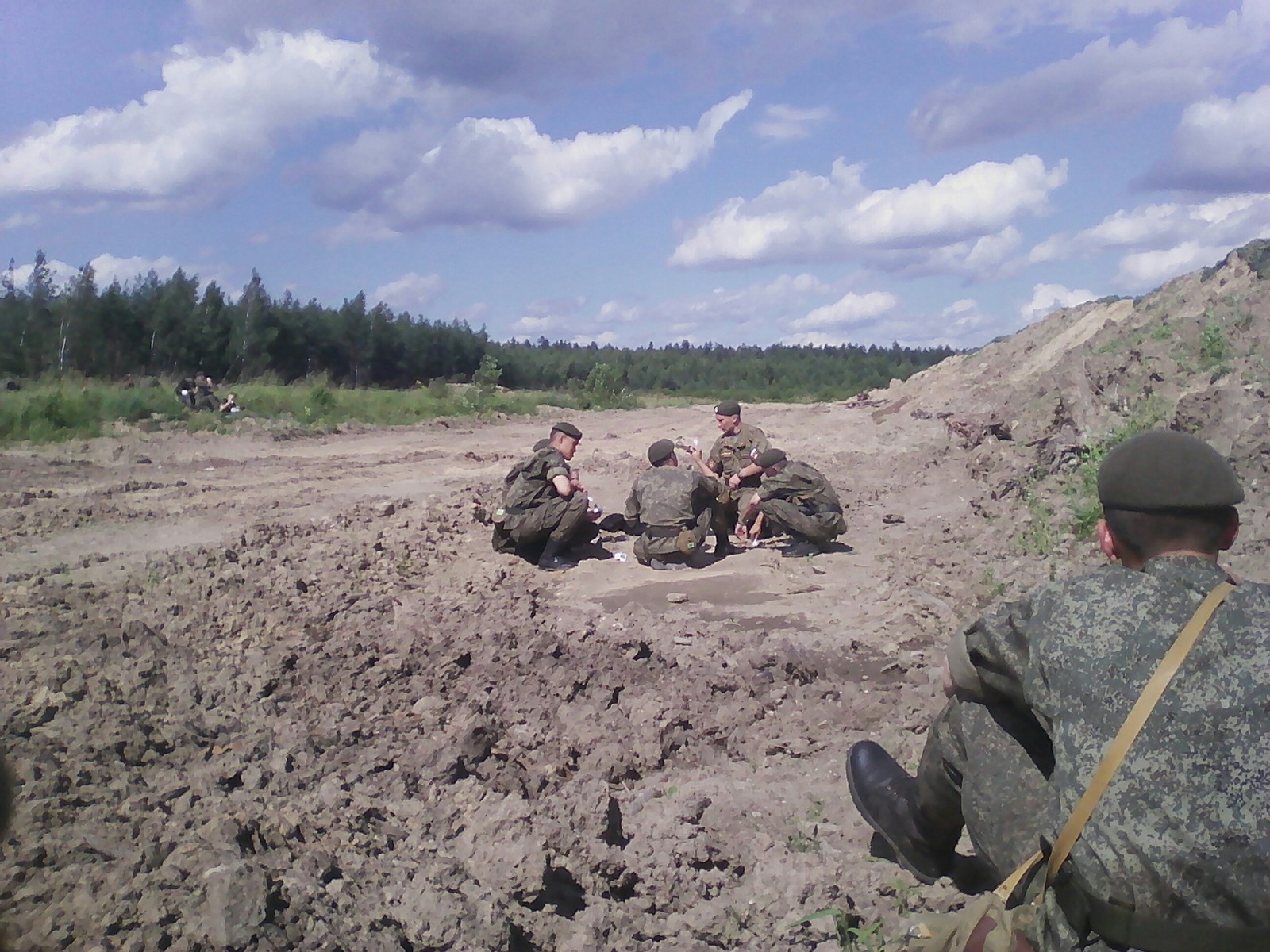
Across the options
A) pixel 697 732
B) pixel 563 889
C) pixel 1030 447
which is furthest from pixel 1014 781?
pixel 1030 447

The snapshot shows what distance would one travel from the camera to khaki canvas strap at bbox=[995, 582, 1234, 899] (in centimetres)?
199

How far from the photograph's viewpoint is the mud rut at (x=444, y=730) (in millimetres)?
3014

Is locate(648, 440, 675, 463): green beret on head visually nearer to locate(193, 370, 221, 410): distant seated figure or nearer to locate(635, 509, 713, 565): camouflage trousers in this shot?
locate(635, 509, 713, 565): camouflage trousers

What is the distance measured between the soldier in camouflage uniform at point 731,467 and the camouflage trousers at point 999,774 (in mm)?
6485

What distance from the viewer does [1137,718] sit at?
6.55 ft

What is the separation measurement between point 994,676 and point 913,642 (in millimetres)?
3938

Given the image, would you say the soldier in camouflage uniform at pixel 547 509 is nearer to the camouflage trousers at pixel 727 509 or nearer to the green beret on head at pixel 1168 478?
the camouflage trousers at pixel 727 509

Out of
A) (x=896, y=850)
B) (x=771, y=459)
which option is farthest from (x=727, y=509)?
(x=896, y=850)

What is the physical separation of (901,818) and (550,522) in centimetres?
585

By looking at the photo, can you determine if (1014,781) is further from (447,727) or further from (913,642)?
(913,642)

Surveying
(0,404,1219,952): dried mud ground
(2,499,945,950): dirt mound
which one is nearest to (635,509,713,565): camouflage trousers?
(0,404,1219,952): dried mud ground

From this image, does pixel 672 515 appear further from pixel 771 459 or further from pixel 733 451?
pixel 733 451

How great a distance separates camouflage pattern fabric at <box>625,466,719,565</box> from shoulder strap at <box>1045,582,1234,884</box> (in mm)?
6613

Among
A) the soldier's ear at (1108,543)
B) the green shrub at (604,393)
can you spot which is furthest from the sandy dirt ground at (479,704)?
the green shrub at (604,393)
